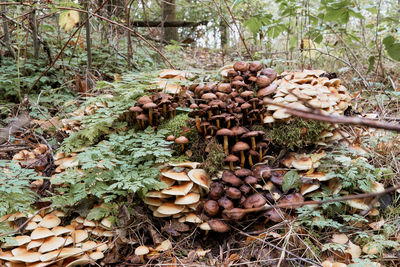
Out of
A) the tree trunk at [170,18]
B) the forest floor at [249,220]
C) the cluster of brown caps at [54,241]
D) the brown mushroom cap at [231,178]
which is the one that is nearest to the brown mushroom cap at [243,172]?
the brown mushroom cap at [231,178]

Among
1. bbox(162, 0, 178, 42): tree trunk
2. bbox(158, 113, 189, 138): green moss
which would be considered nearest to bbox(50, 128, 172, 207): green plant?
bbox(158, 113, 189, 138): green moss

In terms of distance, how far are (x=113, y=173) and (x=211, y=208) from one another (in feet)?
3.92

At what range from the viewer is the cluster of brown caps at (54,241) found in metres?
2.65

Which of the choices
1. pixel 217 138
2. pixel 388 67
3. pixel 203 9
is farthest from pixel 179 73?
pixel 203 9

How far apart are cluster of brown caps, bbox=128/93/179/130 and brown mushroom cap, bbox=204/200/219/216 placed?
147 centimetres

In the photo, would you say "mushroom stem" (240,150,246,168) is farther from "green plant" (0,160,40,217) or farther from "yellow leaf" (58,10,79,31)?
"yellow leaf" (58,10,79,31)

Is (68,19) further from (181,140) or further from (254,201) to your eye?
(254,201)

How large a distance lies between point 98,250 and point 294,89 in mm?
3083

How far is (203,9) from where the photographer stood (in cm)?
1266

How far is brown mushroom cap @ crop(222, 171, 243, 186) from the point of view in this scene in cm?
313

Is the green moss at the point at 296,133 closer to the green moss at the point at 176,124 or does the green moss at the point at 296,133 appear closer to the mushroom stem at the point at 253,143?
the mushroom stem at the point at 253,143

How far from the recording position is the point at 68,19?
4.32 m

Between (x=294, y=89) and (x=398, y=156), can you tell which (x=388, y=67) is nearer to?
(x=398, y=156)

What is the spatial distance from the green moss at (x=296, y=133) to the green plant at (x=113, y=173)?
1.46 metres
